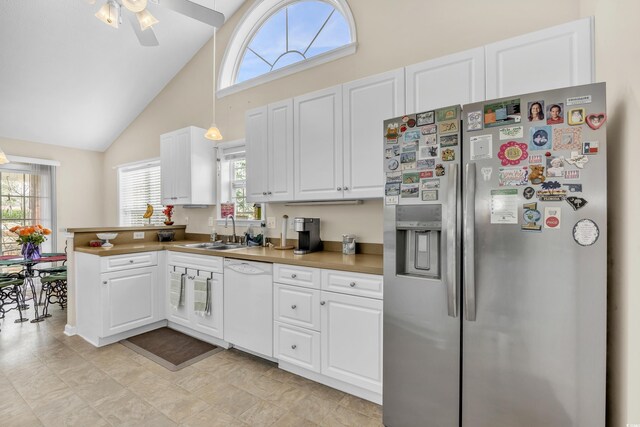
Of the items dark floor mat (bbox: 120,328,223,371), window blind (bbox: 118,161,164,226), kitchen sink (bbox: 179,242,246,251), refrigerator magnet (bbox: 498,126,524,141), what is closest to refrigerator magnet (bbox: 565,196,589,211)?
refrigerator magnet (bbox: 498,126,524,141)

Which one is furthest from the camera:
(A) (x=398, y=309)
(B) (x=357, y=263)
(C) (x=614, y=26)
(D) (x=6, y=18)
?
(D) (x=6, y=18)

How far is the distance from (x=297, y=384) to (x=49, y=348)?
2463 mm

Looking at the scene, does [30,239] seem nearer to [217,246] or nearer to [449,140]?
[217,246]

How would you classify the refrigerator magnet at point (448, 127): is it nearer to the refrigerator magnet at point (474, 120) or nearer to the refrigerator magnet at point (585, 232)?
the refrigerator magnet at point (474, 120)

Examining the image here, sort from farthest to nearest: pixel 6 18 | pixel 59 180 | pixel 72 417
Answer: pixel 59 180 < pixel 6 18 < pixel 72 417

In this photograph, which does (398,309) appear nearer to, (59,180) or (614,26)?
(614,26)

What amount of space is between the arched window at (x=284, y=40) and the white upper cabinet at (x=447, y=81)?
1.04 meters

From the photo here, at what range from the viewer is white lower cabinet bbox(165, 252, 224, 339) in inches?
115

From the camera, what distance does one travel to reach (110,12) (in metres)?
2.09

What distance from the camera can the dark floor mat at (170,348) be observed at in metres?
2.70

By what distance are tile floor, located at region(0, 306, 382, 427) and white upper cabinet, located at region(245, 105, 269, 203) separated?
1537mm

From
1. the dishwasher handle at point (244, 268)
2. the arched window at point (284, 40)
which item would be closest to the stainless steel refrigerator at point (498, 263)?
the dishwasher handle at point (244, 268)

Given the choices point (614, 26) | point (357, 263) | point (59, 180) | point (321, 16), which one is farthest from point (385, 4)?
point (59, 180)

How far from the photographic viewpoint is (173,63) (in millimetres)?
4367
